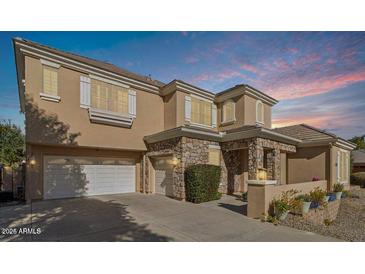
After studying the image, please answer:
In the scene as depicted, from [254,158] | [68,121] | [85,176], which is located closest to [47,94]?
[68,121]

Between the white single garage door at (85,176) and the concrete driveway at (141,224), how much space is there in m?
1.66

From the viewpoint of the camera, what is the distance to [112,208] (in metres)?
7.93

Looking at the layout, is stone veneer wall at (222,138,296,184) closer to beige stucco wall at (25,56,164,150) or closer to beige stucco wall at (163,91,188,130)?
beige stucco wall at (163,91,188,130)

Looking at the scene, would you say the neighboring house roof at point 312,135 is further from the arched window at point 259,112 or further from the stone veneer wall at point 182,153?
the stone veneer wall at point 182,153

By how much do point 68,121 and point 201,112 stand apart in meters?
7.64

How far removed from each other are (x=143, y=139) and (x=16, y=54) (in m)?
6.74

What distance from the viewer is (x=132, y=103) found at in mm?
11445

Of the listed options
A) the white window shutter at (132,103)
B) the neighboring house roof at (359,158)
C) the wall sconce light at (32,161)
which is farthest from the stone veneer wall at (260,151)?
the neighboring house roof at (359,158)

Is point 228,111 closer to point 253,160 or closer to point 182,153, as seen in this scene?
point 253,160

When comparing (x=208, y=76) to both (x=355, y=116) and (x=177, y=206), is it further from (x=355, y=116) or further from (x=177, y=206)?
(x=355, y=116)

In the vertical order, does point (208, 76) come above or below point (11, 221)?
above

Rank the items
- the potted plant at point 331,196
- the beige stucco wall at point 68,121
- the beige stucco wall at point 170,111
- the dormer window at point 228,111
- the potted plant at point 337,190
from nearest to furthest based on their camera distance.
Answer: the beige stucco wall at point 68,121 → the potted plant at point 331,196 → the potted plant at point 337,190 → the beige stucco wall at point 170,111 → the dormer window at point 228,111

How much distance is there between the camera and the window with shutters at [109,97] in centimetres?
1018

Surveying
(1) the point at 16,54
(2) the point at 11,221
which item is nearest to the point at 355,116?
(2) the point at 11,221
